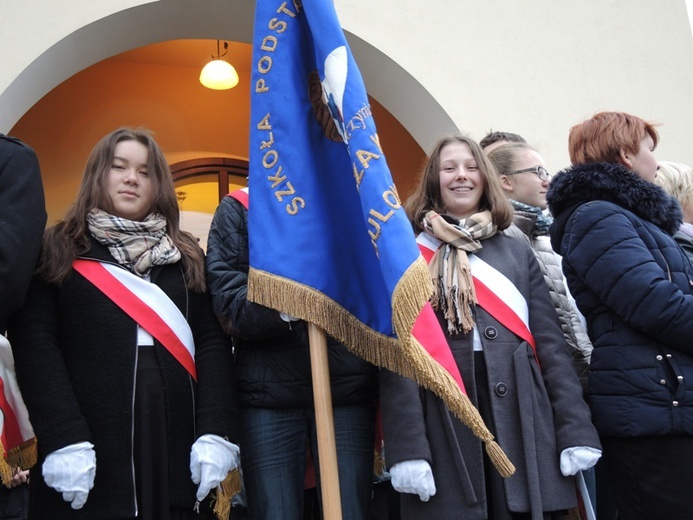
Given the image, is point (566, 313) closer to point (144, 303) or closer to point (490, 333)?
point (490, 333)

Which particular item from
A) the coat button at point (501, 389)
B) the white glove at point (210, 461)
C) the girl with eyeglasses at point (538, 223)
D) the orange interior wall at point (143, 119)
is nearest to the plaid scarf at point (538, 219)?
the girl with eyeglasses at point (538, 223)

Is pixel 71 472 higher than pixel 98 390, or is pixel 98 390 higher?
pixel 98 390

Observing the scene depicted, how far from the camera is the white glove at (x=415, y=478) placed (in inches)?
102

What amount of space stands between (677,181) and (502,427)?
1643 millimetres

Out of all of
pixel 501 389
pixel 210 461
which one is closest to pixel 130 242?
pixel 210 461

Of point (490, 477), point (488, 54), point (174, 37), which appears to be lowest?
point (490, 477)

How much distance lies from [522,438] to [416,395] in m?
0.35

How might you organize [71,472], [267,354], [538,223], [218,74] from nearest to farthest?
[71,472], [267,354], [538,223], [218,74]

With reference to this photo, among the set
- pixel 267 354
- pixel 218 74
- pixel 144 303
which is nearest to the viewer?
pixel 144 303

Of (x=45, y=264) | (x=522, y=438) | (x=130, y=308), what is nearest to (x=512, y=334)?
(x=522, y=438)

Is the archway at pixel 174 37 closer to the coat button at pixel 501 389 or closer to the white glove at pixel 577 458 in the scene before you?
the coat button at pixel 501 389

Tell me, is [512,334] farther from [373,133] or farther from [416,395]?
[373,133]

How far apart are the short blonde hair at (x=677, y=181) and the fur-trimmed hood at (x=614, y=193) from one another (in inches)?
28.5

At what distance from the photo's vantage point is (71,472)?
95.9 inches
